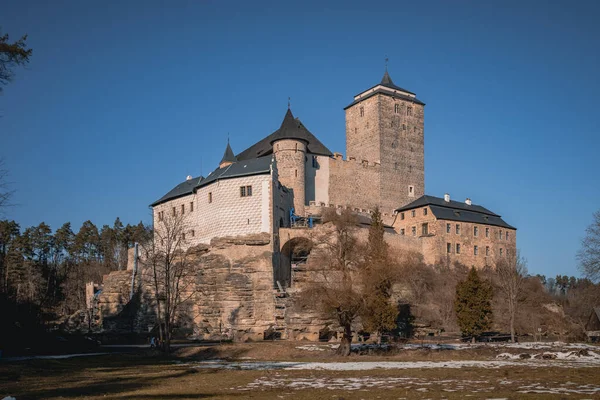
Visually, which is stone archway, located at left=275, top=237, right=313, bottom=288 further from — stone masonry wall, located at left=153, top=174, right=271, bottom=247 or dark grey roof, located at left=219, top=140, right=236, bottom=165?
A: dark grey roof, located at left=219, top=140, right=236, bottom=165

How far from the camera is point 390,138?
250ft

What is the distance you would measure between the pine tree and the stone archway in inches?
610

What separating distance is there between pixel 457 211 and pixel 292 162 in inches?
867

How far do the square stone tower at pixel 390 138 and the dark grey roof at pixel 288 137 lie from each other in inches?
254

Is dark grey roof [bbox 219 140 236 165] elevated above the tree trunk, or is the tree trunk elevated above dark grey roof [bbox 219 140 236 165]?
dark grey roof [bbox 219 140 236 165]

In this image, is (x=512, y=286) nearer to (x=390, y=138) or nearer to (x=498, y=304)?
(x=498, y=304)

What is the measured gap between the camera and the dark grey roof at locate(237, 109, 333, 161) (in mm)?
62438

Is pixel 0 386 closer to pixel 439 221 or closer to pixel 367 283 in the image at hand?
pixel 367 283

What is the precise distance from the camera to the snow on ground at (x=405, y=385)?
1545 cm

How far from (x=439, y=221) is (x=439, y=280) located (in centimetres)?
933

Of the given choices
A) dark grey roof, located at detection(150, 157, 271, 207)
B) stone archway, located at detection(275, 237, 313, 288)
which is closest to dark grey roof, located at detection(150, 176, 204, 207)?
dark grey roof, located at detection(150, 157, 271, 207)

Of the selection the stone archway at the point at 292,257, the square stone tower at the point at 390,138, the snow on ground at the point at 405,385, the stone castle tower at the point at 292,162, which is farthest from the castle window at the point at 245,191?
the snow on ground at the point at 405,385

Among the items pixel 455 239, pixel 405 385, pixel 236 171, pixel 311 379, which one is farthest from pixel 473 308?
pixel 405 385

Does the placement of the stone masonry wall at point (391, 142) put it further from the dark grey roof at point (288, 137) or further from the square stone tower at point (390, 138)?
the dark grey roof at point (288, 137)
